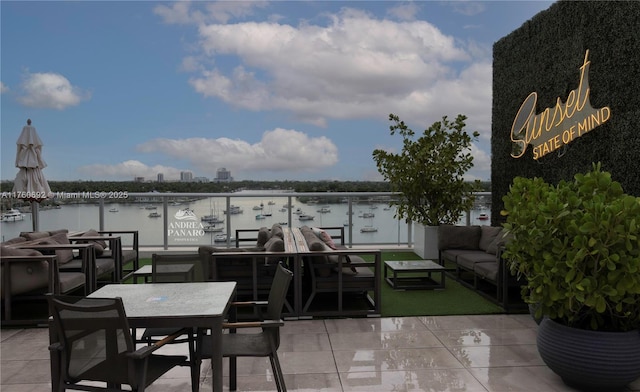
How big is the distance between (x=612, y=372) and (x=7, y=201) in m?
8.63

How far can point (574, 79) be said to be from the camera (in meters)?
6.38

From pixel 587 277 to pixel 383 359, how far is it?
1609mm

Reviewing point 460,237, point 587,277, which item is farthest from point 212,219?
point 587,277

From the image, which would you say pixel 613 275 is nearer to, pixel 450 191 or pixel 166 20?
pixel 450 191

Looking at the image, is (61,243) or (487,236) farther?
(487,236)

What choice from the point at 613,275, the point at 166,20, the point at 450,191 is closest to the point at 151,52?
the point at 166,20

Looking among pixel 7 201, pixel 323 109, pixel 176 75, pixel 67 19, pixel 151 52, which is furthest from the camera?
pixel 323 109

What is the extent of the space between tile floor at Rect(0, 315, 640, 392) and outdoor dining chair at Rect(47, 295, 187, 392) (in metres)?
0.98

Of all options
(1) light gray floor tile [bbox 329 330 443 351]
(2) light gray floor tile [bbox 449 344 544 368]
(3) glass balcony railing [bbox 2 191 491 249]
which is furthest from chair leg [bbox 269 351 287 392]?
(3) glass balcony railing [bbox 2 191 491 249]

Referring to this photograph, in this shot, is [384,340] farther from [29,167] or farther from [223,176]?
[223,176]

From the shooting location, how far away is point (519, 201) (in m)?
3.63

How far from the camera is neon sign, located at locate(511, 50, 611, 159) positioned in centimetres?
605

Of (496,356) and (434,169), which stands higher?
(434,169)

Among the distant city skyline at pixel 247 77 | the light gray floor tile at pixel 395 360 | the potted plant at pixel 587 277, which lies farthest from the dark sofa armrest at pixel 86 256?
the potted plant at pixel 587 277
